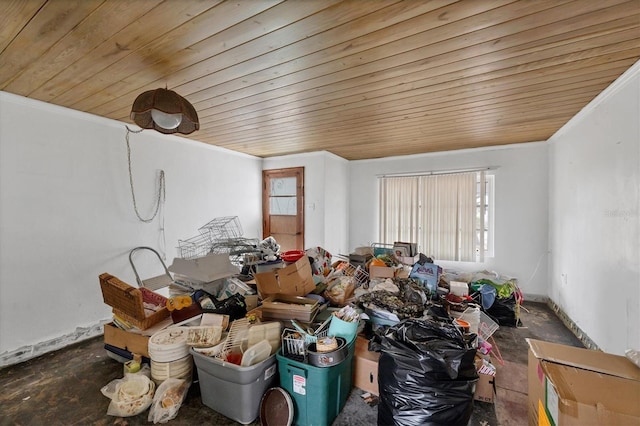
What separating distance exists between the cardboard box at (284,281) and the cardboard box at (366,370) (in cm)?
72

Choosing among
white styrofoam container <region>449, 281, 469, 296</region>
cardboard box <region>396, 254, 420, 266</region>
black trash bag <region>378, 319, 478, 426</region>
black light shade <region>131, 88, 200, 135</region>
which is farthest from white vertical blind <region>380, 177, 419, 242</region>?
black light shade <region>131, 88, 200, 135</region>

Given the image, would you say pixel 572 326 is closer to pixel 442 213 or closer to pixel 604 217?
pixel 604 217

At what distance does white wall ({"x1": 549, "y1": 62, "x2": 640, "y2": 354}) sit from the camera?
1.89m

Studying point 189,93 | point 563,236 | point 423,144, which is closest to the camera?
point 189,93

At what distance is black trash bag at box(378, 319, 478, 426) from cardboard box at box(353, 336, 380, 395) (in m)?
0.31

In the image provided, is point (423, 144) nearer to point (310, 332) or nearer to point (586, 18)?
point (586, 18)

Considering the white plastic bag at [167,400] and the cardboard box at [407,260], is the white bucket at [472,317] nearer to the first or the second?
the cardboard box at [407,260]

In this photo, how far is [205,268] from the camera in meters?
2.53

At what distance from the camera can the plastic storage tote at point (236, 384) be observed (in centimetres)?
154

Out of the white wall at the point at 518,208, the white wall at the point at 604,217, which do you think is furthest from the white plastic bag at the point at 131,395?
the white wall at the point at 518,208

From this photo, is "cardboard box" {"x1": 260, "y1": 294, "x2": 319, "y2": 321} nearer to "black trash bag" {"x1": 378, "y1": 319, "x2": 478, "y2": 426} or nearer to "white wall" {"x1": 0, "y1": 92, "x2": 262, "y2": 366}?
"black trash bag" {"x1": 378, "y1": 319, "x2": 478, "y2": 426}

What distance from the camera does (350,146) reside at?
4168 mm

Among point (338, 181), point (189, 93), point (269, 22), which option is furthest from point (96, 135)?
point (338, 181)

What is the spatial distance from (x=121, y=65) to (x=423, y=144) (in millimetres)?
3771
